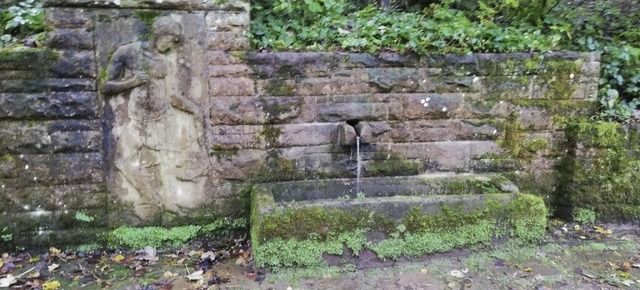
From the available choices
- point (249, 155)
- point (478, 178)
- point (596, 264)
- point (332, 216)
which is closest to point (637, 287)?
point (596, 264)

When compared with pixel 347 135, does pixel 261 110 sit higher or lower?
higher

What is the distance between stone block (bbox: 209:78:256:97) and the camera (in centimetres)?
410

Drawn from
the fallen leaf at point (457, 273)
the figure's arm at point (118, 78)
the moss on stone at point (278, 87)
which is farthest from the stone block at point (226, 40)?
the fallen leaf at point (457, 273)

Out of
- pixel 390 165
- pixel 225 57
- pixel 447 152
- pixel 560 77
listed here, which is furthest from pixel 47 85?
pixel 560 77

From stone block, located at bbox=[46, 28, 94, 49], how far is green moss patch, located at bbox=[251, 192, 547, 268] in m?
1.86

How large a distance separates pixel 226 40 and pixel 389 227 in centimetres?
207

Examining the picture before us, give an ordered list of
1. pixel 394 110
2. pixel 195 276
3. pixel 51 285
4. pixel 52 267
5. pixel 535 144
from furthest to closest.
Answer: pixel 535 144, pixel 394 110, pixel 52 267, pixel 195 276, pixel 51 285

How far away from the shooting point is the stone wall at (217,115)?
388 centimetres

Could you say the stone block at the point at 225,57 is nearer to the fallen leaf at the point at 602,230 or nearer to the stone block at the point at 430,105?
the stone block at the point at 430,105

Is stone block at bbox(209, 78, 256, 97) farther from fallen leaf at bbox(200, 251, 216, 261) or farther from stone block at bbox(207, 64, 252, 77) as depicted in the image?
fallen leaf at bbox(200, 251, 216, 261)

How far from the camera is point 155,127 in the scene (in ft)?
13.4

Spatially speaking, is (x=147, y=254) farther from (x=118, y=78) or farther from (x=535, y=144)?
(x=535, y=144)

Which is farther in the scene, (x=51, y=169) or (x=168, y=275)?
(x=51, y=169)

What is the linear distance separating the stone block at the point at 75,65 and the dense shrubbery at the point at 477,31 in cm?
137
